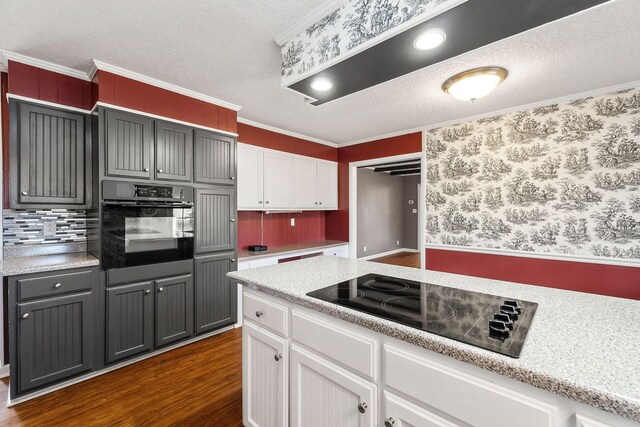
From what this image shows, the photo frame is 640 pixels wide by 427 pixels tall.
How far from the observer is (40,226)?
8.07 feet

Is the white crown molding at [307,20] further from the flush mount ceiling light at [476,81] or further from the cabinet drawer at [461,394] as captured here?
the cabinet drawer at [461,394]

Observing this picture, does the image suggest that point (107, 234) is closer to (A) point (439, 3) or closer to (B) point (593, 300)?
(A) point (439, 3)

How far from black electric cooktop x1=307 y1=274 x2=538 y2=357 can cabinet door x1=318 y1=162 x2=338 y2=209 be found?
10.3 feet

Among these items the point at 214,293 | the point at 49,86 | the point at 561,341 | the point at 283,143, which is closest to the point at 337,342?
the point at 561,341

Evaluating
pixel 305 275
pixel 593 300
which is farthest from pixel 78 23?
pixel 593 300

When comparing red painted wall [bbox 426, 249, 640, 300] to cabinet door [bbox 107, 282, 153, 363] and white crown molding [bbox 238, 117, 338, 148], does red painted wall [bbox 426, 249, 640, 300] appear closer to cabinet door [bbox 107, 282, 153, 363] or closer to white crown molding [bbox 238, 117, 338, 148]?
white crown molding [bbox 238, 117, 338, 148]

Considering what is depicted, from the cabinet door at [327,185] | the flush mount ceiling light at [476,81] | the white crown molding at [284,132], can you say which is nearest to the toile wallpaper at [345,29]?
the flush mount ceiling light at [476,81]

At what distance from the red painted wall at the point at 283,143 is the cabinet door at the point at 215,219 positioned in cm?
102

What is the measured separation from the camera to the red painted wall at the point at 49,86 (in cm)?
217

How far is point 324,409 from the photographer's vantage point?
4.12 feet

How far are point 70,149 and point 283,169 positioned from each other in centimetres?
231

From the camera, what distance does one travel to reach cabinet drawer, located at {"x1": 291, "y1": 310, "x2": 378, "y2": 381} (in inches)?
43.1

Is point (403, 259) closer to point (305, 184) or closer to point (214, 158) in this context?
point (305, 184)

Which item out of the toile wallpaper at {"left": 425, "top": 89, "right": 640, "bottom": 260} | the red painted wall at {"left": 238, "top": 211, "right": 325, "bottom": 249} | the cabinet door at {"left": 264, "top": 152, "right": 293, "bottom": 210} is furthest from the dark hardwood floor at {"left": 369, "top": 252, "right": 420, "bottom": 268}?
the cabinet door at {"left": 264, "top": 152, "right": 293, "bottom": 210}
